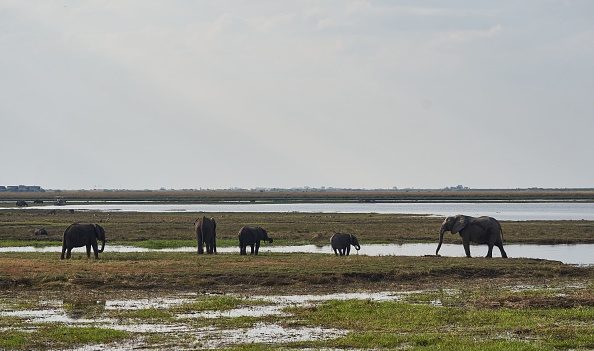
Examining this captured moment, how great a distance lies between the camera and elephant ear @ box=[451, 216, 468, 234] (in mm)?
41688

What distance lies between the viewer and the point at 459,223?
41.8m

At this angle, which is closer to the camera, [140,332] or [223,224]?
[140,332]

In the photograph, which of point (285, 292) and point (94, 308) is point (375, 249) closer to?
point (285, 292)

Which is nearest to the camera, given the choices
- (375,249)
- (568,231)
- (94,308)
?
A: (94,308)

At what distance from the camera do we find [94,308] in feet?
77.2

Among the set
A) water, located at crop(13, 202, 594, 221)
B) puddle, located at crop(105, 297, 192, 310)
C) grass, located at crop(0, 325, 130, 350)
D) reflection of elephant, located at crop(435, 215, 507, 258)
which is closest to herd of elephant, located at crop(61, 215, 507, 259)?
reflection of elephant, located at crop(435, 215, 507, 258)

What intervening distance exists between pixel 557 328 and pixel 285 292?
10.3 metres

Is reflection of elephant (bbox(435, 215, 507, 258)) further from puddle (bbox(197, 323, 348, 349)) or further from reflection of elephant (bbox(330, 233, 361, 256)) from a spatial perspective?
puddle (bbox(197, 323, 348, 349))

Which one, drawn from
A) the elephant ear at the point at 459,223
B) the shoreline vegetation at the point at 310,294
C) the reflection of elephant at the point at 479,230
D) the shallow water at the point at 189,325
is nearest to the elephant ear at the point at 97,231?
the shoreline vegetation at the point at 310,294

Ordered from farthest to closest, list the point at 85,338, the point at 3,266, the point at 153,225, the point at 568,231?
1. the point at 153,225
2. the point at 568,231
3. the point at 3,266
4. the point at 85,338

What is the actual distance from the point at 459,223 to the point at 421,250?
5642 millimetres

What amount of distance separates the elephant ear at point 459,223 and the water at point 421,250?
1.74m

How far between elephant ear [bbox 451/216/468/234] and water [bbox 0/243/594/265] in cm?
174

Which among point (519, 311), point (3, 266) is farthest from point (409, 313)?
point (3, 266)
